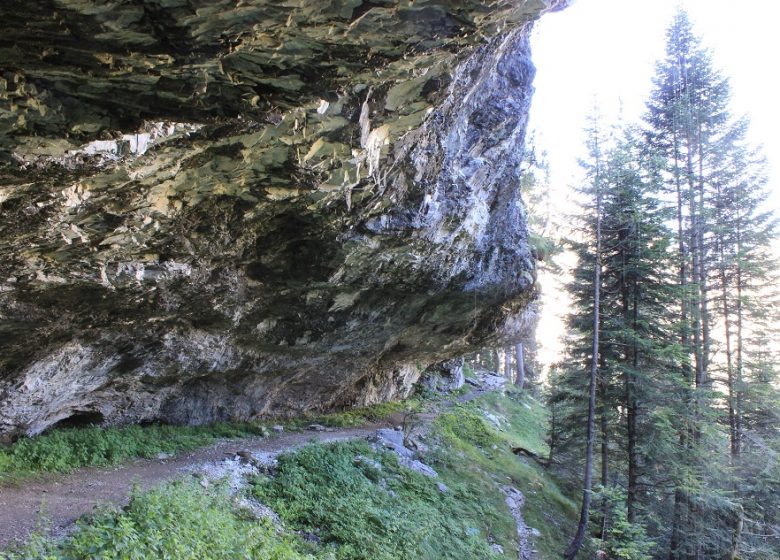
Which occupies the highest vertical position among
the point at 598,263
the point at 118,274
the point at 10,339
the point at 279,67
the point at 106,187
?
the point at 598,263

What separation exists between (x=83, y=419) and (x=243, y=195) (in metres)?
8.87

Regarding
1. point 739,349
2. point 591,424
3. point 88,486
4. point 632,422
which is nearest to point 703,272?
point 739,349

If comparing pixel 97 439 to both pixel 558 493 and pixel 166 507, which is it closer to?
pixel 166 507

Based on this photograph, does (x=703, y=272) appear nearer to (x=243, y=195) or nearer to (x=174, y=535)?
(x=243, y=195)

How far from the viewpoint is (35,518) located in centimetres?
710

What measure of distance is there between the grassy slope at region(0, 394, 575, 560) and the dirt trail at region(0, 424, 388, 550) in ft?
2.75

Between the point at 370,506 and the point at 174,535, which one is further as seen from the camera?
the point at 370,506

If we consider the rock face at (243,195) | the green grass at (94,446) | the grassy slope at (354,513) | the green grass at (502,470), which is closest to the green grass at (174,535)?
the grassy slope at (354,513)

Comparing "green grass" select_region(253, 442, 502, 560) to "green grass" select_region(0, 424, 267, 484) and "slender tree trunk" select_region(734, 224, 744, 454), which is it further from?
"slender tree trunk" select_region(734, 224, 744, 454)

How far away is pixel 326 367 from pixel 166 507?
10.00 metres

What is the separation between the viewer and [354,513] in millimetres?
10961

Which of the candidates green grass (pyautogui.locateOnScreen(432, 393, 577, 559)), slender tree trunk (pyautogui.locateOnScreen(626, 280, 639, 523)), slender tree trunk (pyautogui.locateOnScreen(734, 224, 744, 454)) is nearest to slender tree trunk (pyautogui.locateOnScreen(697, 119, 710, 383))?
slender tree trunk (pyautogui.locateOnScreen(734, 224, 744, 454))

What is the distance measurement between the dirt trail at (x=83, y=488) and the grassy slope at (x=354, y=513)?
2.75 ft

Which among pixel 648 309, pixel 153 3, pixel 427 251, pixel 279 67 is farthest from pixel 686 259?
pixel 153 3
